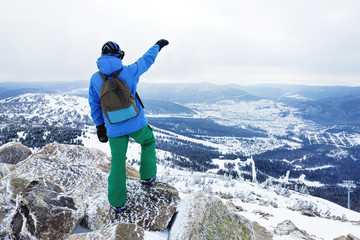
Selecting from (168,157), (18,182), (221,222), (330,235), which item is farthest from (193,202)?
(168,157)

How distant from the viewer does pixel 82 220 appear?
3.99 meters

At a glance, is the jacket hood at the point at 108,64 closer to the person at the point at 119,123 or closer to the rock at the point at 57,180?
the person at the point at 119,123

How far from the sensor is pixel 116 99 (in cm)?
368

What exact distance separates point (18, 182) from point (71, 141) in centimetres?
7964

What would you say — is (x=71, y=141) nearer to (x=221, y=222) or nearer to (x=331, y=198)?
(x=221, y=222)

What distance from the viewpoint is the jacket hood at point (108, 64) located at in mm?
3648

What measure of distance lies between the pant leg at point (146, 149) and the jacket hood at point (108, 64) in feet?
4.42

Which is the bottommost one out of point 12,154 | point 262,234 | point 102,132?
point 262,234

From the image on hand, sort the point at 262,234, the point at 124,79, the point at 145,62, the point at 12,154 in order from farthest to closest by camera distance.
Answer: the point at 12,154, the point at 262,234, the point at 145,62, the point at 124,79

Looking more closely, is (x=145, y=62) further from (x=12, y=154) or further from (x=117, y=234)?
(x=12, y=154)

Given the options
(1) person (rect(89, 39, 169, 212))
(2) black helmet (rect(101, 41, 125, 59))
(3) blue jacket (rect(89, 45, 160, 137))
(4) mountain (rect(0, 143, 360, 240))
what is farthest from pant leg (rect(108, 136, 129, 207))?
(2) black helmet (rect(101, 41, 125, 59))

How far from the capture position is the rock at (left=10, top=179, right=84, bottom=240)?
336cm

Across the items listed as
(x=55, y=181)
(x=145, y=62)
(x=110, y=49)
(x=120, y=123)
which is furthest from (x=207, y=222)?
(x=55, y=181)

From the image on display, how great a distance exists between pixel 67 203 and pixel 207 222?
2.77 metres
